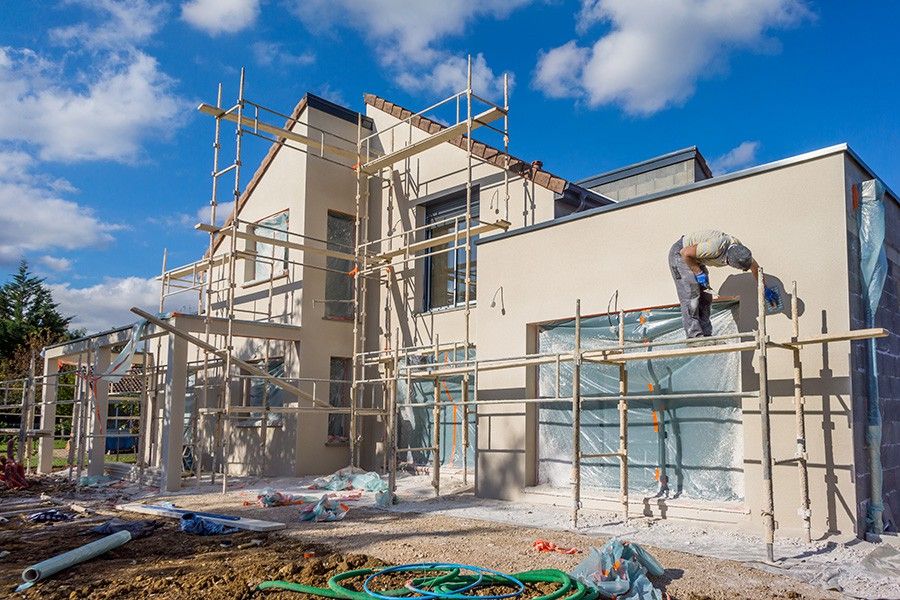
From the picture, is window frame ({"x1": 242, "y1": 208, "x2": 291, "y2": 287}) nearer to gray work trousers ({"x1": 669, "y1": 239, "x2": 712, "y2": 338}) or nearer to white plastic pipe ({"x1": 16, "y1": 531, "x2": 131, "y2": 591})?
white plastic pipe ({"x1": 16, "y1": 531, "x2": 131, "y2": 591})

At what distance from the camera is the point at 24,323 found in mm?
31984

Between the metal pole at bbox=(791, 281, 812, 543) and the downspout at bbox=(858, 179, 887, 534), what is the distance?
2.24 ft

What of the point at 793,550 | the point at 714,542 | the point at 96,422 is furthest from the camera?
the point at 96,422

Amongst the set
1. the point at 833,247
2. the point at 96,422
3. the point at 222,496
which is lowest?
the point at 222,496

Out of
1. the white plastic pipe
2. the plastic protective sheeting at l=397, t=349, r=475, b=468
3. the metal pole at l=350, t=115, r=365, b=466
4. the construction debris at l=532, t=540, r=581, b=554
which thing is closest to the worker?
the construction debris at l=532, t=540, r=581, b=554

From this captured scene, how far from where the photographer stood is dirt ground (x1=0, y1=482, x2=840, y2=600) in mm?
5590

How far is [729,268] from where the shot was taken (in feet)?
26.8

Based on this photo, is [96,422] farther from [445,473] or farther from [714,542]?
[714,542]

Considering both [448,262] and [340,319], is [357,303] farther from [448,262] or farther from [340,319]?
[448,262]

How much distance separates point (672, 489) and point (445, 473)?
4651 millimetres

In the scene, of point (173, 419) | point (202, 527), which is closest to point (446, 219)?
point (173, 419)

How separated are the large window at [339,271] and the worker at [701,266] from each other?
791cm

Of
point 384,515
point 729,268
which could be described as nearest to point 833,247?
point 729,268

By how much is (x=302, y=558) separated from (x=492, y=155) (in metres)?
7.74
